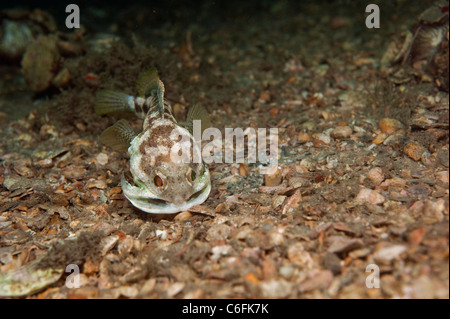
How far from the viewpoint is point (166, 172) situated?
11.8 feet

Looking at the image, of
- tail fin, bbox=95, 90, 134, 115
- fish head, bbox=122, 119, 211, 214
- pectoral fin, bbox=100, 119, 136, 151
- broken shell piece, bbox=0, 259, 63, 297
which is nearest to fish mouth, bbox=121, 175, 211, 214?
fish head, bbox=122, 119, 211, 214

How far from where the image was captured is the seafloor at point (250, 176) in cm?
276

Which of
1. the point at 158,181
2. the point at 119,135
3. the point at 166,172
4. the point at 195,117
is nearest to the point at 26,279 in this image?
the point at 158,181

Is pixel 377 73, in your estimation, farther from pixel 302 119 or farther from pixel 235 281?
pixel 235 281

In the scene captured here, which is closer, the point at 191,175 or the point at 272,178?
the point at 191,175

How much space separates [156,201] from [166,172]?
0.34 metres

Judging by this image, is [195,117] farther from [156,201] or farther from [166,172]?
[156,201]

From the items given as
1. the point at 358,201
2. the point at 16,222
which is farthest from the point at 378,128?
the point at 16,222

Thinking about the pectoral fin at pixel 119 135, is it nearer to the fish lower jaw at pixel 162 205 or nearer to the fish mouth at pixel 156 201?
the fish mouth at pixel 156 201

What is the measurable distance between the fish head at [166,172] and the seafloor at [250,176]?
0.87 ft

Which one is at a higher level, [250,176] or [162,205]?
[250,176]

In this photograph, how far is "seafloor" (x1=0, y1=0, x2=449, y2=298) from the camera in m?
2.76

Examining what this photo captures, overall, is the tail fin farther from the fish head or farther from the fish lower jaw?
the fish lower jaw

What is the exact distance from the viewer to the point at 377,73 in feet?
20.7
